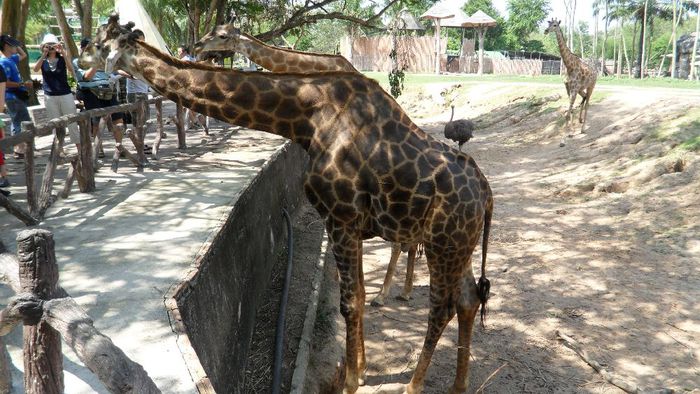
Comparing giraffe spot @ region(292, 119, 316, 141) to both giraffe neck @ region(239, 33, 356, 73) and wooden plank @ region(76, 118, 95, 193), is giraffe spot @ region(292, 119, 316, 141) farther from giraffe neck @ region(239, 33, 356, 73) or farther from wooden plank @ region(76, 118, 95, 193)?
wooden plank @ region(76, 118, 95, 193)

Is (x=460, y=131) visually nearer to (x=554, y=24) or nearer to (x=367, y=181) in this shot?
(x=367, y=181)

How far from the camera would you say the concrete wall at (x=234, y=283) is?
14.7ft

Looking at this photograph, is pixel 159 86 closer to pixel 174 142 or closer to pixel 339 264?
pixel 339 264

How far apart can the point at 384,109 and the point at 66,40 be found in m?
15.7

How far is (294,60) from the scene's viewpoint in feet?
21.9

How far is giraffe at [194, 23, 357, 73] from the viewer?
6672 millimetres

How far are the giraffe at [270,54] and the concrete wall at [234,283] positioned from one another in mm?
1600

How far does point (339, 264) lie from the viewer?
201 inches

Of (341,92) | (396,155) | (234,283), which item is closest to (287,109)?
(341,92)

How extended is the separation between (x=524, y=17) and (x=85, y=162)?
213ft

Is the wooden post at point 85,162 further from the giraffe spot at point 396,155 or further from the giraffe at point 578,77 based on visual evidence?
the giraffe at point 578,77

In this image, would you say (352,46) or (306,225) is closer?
(306,225)

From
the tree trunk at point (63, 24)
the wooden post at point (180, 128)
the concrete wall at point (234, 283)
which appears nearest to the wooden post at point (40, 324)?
the concrete wall at point (234, 283)

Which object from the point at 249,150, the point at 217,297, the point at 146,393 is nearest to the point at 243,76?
the point at 217,297
